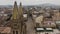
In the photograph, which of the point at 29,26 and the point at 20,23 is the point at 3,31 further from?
the point at 29,26

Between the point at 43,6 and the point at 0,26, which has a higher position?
the point at 43,6

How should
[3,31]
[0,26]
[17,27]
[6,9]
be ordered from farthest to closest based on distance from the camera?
[6,9], [0,26], [3,31], [17,27]

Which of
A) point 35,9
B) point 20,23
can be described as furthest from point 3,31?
point 35,9

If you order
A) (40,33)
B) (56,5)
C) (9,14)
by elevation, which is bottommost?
(40,33)

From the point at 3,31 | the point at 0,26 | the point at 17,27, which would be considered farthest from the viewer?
the point at 0,26

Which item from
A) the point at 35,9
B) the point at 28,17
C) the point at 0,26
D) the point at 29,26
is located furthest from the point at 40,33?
the point at 0,26

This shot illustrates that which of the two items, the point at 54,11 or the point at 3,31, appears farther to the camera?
the point at 54,11

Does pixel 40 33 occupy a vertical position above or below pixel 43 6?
below

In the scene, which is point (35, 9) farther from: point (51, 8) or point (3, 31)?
point (3, 31)

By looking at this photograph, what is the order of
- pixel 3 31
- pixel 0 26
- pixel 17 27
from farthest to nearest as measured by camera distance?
pixel 0 26 → pixel 3 31 → pixel 17 27
